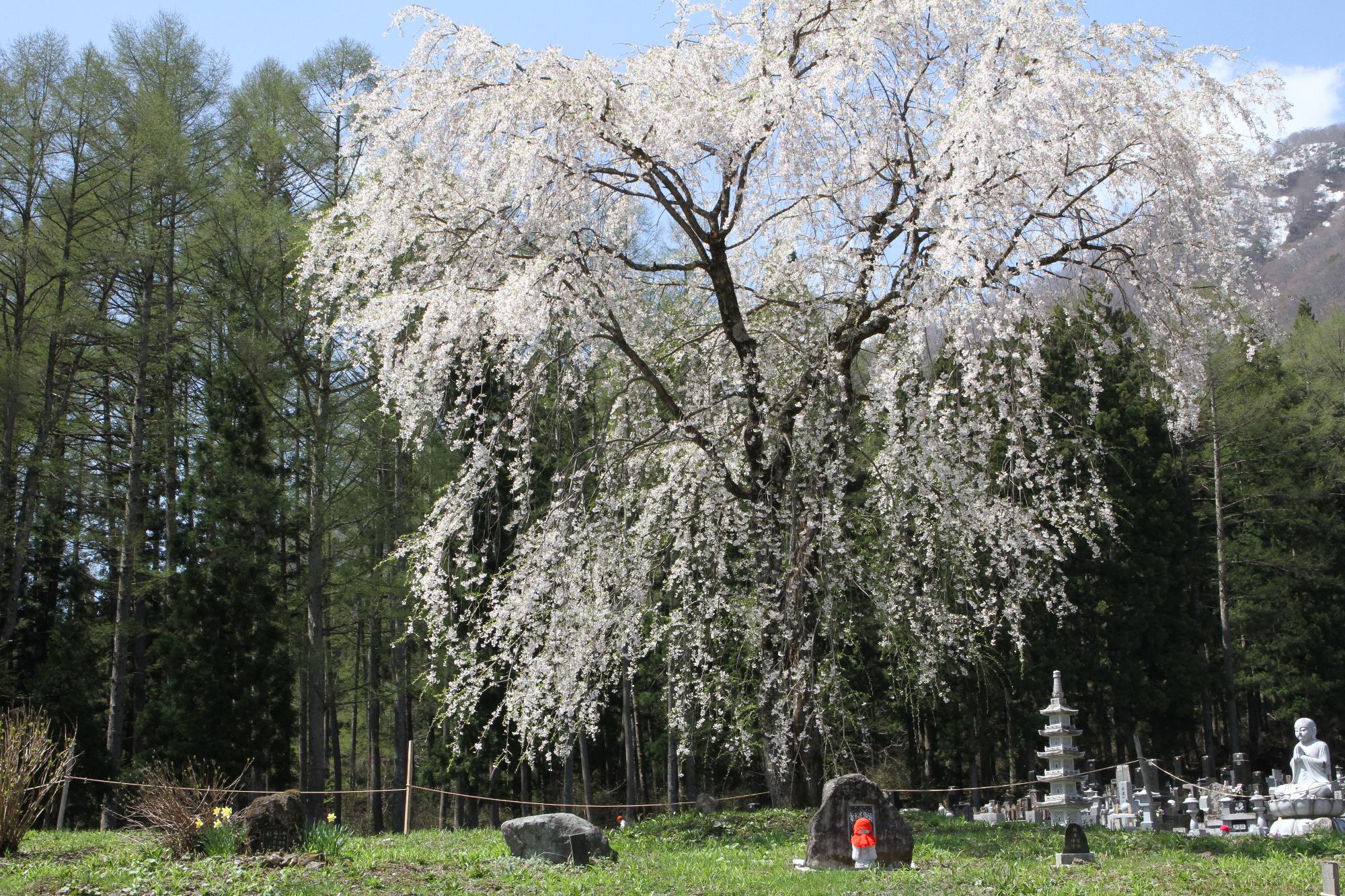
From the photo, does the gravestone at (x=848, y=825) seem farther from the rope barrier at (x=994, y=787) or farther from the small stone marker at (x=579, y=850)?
the rope barrier at (x=994, y=787)

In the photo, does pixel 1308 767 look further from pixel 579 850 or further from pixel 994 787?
pixel 579 850

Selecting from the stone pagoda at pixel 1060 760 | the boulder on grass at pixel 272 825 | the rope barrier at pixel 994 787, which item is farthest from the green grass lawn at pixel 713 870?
the rope barrier at pixel 994 787

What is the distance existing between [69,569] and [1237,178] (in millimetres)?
19280

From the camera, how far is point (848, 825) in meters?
6.38

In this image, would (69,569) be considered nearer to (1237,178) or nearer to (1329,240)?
(1237,178)

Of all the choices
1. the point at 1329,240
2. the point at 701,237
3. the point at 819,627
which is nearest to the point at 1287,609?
the point at 819,627

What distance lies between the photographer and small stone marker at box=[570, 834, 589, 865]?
6.43 meters

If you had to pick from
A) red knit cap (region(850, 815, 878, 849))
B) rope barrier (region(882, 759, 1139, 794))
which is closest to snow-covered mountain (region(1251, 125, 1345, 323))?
red knit cap (region(850, 815, 878, 849))

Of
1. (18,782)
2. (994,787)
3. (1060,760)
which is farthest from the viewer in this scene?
(994,787)

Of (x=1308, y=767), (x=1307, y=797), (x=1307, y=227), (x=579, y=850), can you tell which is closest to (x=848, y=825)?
(x=579, y=850)

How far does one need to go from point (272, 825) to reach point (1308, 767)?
924 centimetres

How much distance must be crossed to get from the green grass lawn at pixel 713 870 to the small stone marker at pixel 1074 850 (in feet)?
0.40

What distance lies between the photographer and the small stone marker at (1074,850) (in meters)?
6.40

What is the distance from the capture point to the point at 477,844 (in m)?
7.87
